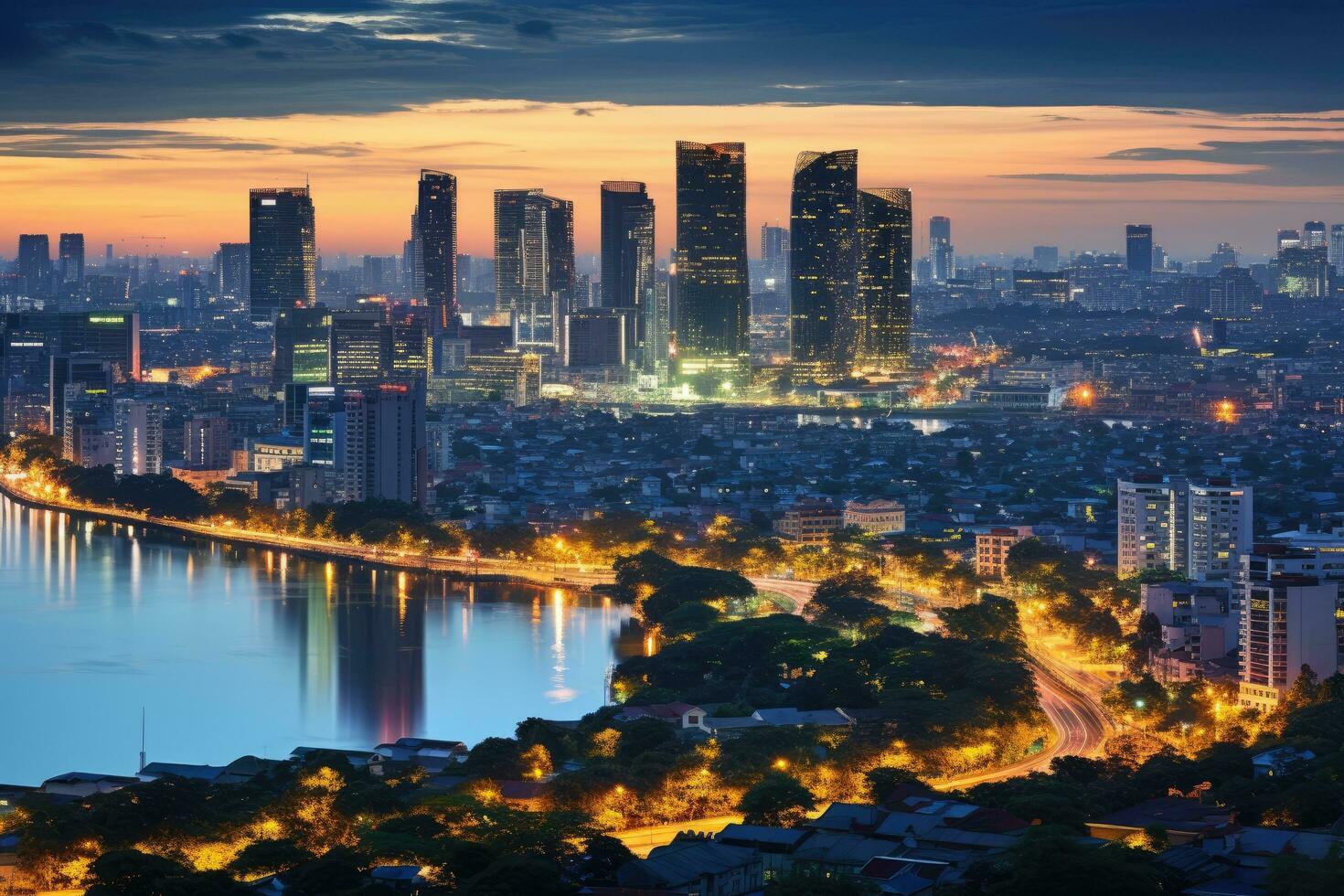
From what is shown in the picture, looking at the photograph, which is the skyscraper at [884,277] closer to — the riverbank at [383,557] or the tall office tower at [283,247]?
the tall office tower at [283,247]

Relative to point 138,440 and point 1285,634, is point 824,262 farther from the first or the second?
point 1285,634


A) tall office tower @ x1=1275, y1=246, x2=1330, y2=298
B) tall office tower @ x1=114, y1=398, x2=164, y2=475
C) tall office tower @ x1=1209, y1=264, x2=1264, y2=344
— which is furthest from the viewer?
tall office tower @ x1=1275, y1=246, x2=1330, y2=298

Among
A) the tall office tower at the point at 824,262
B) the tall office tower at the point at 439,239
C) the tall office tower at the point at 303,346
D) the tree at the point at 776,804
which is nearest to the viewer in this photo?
the tree at the point at 776,804

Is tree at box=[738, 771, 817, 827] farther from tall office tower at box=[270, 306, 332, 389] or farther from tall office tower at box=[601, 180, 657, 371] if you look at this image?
tall office tower at box=[601, 180, 657, 371]

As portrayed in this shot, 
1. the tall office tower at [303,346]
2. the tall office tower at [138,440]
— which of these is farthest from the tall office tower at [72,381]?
the tall office tower at [303,346]

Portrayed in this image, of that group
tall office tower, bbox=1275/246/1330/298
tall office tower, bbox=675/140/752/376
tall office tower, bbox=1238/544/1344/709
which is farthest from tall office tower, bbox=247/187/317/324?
tall office tower, bbox=1238/544/1344/709

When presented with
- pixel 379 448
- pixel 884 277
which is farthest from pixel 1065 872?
pixel 884 277
